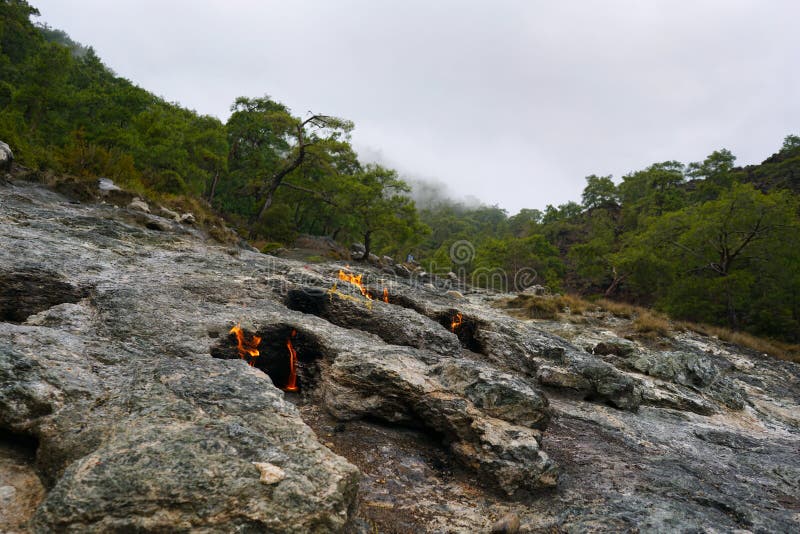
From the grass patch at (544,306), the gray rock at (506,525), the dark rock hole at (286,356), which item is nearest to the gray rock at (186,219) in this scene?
the dark rock hole at (286,356)

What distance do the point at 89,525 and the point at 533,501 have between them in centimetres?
449

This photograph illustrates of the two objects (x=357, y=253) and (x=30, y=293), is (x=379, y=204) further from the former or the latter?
(x=30, y=293)

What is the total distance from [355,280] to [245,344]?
4911mm

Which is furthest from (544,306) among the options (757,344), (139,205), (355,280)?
(139,205)


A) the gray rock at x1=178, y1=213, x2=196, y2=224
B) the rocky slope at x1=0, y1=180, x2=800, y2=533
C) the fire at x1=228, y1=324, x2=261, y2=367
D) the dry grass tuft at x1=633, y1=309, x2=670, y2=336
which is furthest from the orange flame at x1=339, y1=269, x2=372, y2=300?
the dry grass tuft at x1=633, y1=309, x2=670, y2=336

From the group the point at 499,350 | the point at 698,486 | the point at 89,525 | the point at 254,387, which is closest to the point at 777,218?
the point at 499,350

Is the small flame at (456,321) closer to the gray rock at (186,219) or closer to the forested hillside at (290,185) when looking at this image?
the gray rock at (186,219)

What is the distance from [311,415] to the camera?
20.1ft

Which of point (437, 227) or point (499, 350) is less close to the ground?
point (437, 227)

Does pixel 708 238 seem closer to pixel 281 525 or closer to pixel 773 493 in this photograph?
pixel 773 493

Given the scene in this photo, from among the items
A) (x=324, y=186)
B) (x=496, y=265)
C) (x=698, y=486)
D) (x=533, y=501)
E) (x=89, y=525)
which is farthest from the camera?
(x=496, y=265)

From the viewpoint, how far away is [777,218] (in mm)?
25203

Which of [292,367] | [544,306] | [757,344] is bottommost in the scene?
[757,344]

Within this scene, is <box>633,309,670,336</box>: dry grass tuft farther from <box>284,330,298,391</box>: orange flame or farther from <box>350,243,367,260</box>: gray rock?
<box>350,243,367,260</box>: gray rock
